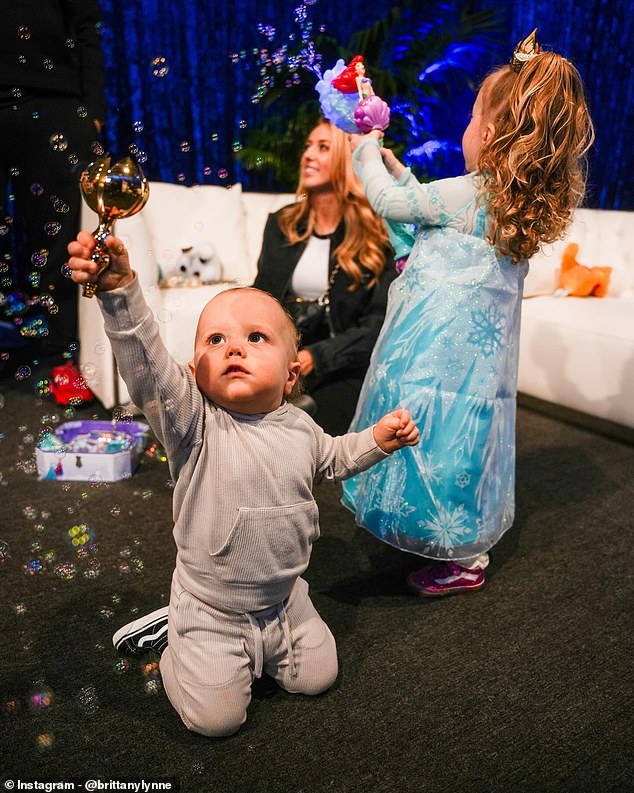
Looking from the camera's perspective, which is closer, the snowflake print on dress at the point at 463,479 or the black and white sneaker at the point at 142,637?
the black and white sneaker at the point at 142,637

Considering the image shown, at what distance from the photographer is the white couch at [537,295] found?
7.41 ft

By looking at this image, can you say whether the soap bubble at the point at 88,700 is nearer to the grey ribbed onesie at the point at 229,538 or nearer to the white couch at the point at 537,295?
the grey ribbed onesie at the point at 229,538

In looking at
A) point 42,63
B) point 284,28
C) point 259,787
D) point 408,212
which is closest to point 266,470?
point 259,787

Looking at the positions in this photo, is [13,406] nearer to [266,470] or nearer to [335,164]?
[335,164]

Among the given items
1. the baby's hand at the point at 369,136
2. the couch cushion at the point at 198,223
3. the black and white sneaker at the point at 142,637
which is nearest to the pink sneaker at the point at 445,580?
the black and white sneaker at the point at 142,637

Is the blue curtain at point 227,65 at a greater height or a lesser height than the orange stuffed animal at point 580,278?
greater

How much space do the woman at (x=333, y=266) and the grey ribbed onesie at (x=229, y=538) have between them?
3.07 ft

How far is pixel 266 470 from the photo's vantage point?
1.05 meters

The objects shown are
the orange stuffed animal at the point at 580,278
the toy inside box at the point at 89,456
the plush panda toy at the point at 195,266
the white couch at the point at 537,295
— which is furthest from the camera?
the orange stuffed animal at the point at 580,278

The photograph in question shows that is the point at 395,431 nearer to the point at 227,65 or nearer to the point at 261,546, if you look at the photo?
the point at 261,546

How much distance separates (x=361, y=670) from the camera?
1.24 metres

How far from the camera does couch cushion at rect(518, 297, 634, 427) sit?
238 centimetres

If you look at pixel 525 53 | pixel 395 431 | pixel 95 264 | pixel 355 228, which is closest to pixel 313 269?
Answer: pixel 355 228

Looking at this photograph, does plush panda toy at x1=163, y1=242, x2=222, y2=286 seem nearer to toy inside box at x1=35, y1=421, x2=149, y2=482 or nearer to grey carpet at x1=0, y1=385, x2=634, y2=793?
toy inside box at x1=35, y1=421, x2=149, y2=482
